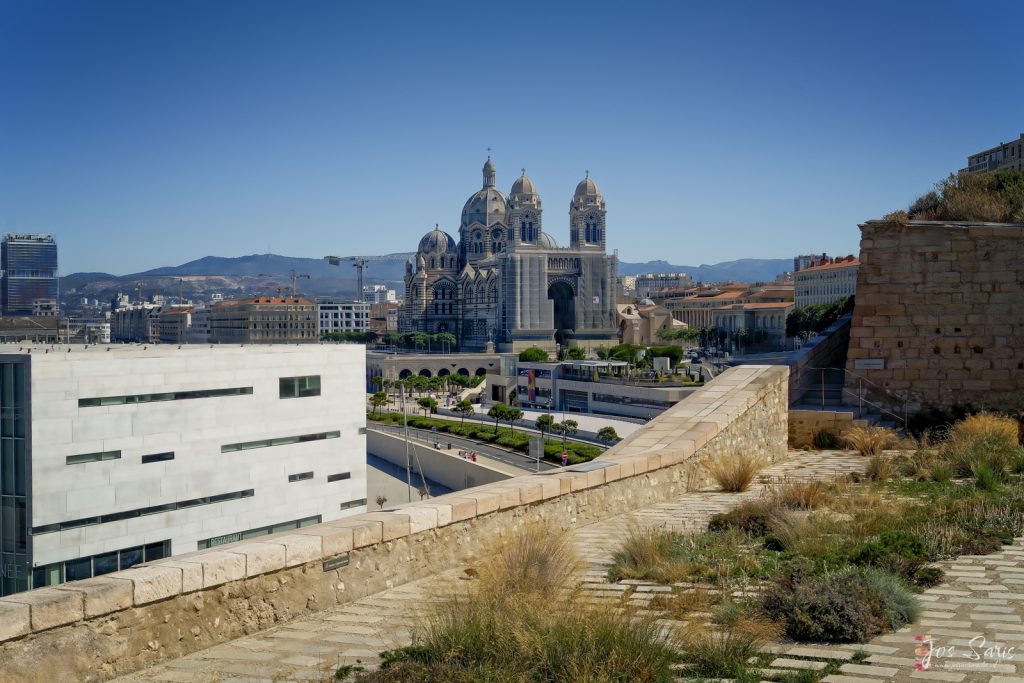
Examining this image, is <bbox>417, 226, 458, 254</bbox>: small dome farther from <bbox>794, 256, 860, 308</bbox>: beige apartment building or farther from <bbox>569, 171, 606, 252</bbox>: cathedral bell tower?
<bbox>794, 256, 860, 308</bbox>: beige apartment building

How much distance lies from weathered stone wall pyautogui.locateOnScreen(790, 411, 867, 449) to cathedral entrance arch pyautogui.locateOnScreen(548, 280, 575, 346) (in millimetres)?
80355

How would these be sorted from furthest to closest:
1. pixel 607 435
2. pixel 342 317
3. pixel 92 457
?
pixel 342 317 → pixel 607 435 → pixel 92 457

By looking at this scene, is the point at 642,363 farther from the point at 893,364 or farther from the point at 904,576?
the point at 904,576

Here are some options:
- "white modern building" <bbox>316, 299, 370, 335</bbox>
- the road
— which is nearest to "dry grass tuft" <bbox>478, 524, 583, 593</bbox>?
the road

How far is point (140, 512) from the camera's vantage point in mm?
19109

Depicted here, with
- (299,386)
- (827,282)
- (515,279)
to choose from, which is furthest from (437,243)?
(299,386)

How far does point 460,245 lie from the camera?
109438 mm

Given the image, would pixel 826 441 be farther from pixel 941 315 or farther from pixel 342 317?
pixel 342 317

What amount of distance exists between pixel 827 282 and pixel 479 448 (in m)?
50.9

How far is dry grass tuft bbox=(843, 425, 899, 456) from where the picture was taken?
34.3ft

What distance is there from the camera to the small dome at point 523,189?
93.9 meters

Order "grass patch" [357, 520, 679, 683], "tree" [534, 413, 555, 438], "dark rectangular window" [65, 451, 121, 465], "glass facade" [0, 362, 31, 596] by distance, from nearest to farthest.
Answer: "grass patch" [357, 520, 679, 683], "glass facade" [0, 362, 31, 596], "dark rectangular window" [65, 451, 121, 465], "tree" [534, 413, 555, 438]

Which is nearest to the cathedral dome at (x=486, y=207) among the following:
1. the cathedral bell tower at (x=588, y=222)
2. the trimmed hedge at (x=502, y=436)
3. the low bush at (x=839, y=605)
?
the cathedral bell tower at (x=588, y=222)

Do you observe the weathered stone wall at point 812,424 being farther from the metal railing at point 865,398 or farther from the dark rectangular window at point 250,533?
the dark rectangular window at point 250,533
